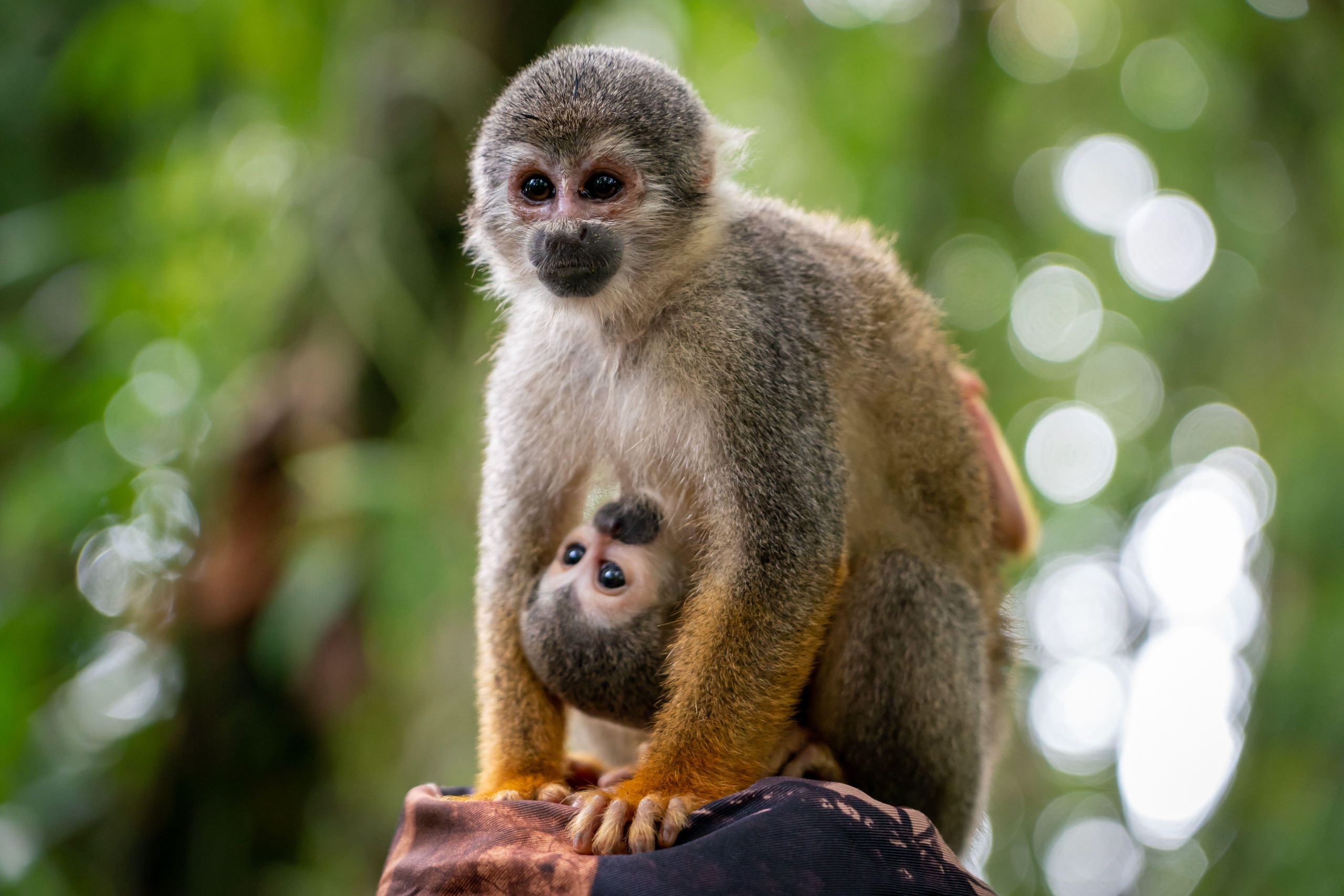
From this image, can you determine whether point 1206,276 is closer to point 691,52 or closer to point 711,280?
point 691,52

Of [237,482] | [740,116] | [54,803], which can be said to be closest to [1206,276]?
[740,116]

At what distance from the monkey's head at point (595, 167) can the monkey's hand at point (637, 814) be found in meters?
1.09

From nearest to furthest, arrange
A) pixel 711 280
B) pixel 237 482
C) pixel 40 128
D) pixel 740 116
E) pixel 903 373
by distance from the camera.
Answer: pixel 711 280
pixel 903 373
pixel 237 482
pixel 740 116
pixel 40 128

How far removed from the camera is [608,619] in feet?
7.01

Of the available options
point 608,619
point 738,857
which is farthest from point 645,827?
point 608,619

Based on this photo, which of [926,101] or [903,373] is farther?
[926,101]

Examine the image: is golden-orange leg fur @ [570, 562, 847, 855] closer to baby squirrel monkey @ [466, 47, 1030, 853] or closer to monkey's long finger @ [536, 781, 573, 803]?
baby squirrel monkey @ [466, 47, 1030, 853]

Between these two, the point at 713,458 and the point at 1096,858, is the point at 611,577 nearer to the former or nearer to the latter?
the point at 713,458

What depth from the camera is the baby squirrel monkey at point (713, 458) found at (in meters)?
2.10

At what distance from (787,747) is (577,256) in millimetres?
1242

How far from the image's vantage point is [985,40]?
16.1 feet

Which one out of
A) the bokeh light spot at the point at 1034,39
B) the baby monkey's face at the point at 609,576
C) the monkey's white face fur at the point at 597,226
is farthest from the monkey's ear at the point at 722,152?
the bokeh light spot at the point at 1034,39

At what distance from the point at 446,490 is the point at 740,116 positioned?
8.06ft

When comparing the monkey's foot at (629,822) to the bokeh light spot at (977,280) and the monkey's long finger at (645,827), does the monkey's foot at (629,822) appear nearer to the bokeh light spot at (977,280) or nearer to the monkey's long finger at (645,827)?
the monkey's long finger at (645,827)
